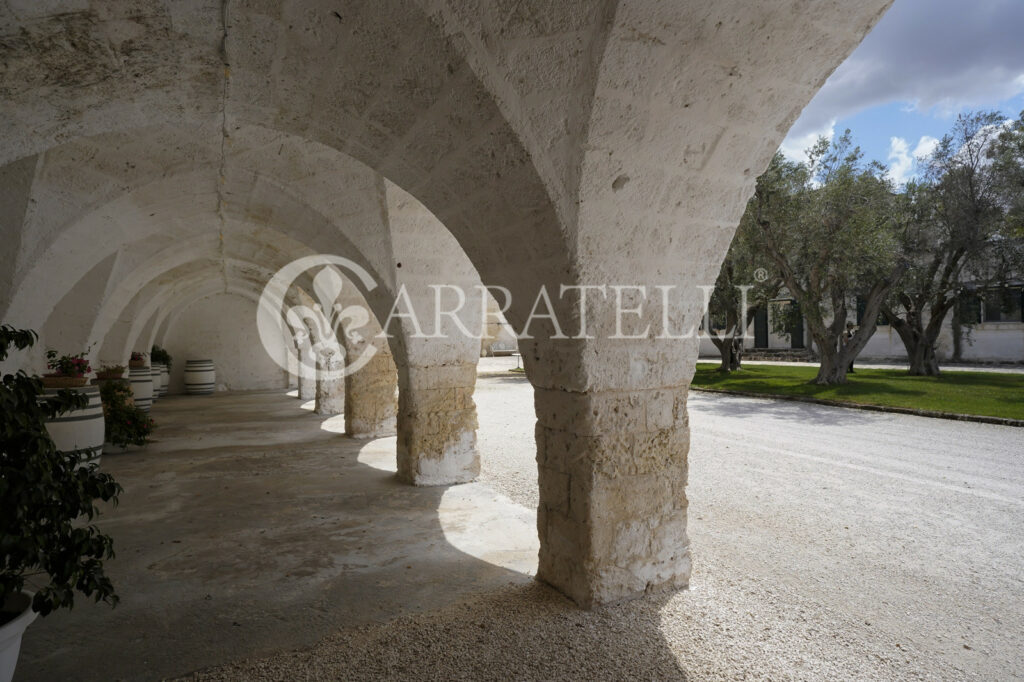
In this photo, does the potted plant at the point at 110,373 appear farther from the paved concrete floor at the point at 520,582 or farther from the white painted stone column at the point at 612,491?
the white painted stone column at the point at 612,491

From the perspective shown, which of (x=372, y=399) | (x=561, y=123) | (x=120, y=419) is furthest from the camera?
(x=372, y=399)

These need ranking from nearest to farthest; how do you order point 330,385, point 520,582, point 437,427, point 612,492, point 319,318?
1. point 612,492
2. point 520,582
3. point 437,427
4. point 330,385
5. point 319,318

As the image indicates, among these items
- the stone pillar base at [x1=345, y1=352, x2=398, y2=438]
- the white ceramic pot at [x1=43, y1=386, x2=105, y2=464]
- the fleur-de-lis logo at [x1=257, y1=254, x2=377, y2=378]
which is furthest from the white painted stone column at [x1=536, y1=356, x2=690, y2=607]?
the stone pillar base at [x1=345, y1=352, x2=398, y2=438]

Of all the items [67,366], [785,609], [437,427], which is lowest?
[785,609]

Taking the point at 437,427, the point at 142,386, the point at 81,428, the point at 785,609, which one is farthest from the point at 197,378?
the point at 785,609

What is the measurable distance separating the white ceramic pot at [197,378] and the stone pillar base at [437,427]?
10.7m

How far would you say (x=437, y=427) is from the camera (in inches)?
205

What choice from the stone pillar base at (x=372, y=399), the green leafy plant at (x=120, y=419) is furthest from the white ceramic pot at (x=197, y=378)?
the stone pillar base at (x=372, y=399)

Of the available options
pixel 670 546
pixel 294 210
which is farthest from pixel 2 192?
pixel 670 546

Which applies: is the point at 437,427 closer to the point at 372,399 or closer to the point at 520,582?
the point at 520,582

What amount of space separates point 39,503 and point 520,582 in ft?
6.88

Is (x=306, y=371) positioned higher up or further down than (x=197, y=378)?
higher up

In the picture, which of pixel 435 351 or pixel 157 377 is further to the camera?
pixel 157 377

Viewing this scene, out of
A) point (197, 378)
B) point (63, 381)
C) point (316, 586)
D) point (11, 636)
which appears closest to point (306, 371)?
point (197, 378)
